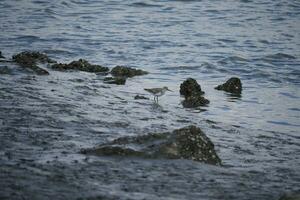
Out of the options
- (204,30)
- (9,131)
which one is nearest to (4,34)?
(204,30)

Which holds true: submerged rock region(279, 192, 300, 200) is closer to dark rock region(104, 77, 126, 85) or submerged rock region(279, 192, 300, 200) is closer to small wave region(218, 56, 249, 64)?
dark rock region(104, 77, 126, 85)

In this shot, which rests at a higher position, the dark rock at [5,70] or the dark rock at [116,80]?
the dark rock at [5,70]

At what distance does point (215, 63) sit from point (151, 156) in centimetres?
988

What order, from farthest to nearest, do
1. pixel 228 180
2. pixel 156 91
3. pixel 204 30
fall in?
pixel 204 30
pixel 156 91
pixel 228 180

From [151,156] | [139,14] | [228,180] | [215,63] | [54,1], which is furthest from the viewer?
[54,1]

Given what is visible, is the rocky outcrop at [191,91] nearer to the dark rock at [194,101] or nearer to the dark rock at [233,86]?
the dark rock at [194,101]

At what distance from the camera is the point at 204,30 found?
22.7 m

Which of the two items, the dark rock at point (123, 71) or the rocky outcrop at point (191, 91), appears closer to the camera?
the rocky outcrop at point (191, 91)

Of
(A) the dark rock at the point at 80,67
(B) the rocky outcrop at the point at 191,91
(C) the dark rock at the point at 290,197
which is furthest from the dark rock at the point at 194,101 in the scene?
(C) the dark rock at the point at 290,197

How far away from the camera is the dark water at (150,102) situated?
7.30 meters

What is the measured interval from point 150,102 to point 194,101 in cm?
94

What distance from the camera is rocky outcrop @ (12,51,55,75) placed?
14212mm

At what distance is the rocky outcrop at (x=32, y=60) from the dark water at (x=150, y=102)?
377 millimetres

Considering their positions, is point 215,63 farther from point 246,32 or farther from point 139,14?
point 139,14
